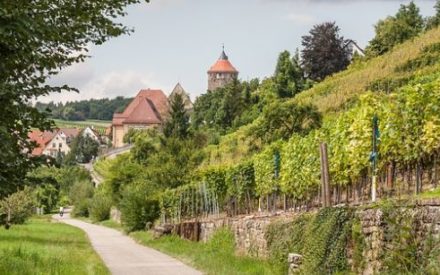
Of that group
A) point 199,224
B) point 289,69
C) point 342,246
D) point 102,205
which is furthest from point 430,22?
point 342,246

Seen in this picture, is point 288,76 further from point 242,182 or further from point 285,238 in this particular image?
point 285,238

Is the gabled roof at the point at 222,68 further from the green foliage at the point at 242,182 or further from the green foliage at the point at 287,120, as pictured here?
the green foliage at the point at 242,182

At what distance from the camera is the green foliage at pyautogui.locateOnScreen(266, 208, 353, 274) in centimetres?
1423

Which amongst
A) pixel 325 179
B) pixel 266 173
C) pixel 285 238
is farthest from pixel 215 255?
pixel 325 179

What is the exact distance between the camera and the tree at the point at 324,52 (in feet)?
230

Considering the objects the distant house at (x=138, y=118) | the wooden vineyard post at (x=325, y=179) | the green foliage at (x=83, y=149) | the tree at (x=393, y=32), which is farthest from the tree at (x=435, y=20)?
the green foliage at (x=83, y=149)

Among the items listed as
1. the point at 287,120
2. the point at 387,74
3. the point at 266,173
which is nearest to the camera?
the point at 266,173

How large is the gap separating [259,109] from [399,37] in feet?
56.6

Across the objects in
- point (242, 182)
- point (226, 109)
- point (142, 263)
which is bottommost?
point (142, 263)

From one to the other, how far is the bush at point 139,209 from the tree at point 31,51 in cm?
3306

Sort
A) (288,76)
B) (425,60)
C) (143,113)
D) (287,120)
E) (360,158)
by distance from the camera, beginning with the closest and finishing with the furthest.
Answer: (360,158) < (287,120) < (425,60) < (288,76) < (143,113)

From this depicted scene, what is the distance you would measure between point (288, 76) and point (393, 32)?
1173 centimetres

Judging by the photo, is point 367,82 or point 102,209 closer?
point 367,82

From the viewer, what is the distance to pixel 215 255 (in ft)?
78.1
